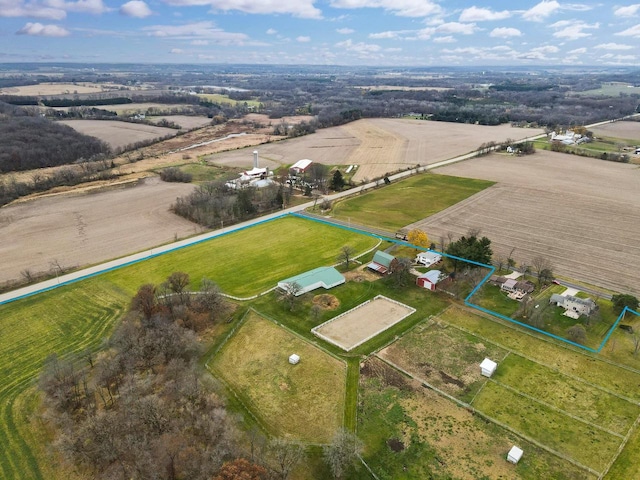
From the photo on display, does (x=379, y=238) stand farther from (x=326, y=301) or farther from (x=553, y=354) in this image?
(x=553, y=354)

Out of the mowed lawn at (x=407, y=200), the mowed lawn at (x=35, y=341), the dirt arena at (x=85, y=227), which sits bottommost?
the mowed lawn at (x=35, y=341)

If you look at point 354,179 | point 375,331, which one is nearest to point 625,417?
point 375,331

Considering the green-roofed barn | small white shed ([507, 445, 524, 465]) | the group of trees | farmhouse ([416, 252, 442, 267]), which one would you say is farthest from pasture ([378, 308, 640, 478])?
the group of trees

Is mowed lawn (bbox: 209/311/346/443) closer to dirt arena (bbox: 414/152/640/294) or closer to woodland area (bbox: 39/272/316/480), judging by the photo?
woodland area (bbox: 39/272/316/480)

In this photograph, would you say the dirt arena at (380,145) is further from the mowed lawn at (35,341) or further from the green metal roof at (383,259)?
the mowed lawn at (35,341)

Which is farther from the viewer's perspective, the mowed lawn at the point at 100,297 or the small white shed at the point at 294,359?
the small white shed at the point at 294,359

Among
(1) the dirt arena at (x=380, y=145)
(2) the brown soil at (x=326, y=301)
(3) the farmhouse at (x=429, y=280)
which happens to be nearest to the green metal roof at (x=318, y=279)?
(2) the brown soil at (x=326, y=301)
